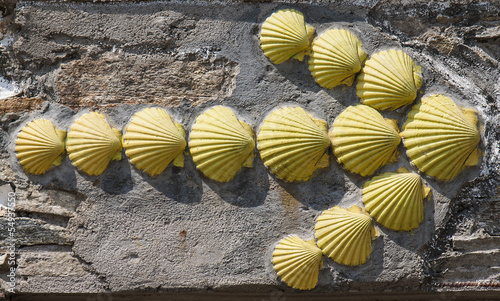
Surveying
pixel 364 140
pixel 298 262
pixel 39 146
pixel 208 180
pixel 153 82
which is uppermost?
A: pixel 153 82

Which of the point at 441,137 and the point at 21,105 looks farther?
the point at 21,105

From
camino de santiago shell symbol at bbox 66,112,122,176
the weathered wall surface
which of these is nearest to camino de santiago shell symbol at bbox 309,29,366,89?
the weathered wall surface

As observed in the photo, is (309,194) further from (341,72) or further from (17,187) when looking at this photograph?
(17,187)

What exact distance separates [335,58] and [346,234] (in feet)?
2.32

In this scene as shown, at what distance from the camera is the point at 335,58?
190cm

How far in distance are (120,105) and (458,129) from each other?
1374mm

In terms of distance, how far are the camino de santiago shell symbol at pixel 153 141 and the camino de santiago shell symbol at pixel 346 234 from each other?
64 centimetres

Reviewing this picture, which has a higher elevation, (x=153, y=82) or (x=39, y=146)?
(x=153, y=82)

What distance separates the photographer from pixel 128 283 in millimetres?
1923

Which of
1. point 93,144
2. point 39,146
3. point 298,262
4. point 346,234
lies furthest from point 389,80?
point 39,146

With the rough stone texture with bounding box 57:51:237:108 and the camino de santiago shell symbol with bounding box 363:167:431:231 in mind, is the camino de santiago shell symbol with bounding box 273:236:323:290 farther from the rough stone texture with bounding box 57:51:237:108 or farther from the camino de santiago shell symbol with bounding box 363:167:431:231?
the rough stone texture with bounding box 57:51:237:108

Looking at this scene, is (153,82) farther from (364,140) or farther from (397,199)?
(397,199)


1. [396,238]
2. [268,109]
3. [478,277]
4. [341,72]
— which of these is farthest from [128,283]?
[478,277]

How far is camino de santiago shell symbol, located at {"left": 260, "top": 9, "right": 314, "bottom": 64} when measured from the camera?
1.90 meters
